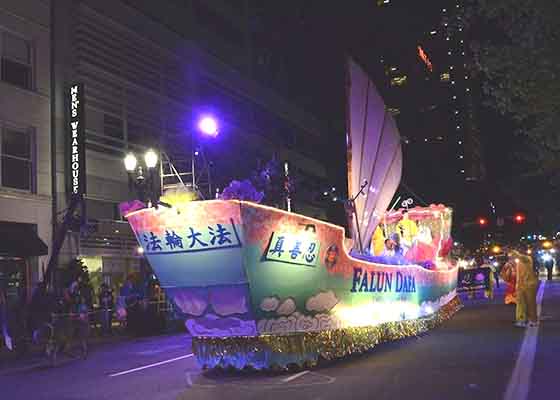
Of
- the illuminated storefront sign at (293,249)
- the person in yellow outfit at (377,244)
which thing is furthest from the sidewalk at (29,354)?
the person in yellow outfit at (377,244)

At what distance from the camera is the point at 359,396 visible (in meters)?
8.21

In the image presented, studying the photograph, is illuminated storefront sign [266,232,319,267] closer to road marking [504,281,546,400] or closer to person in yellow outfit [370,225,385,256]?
road marking [504,281,546,400]

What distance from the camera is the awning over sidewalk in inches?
763

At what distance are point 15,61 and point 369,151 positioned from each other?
12.3 metres

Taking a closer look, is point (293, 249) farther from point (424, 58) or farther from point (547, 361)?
point (424, 58)

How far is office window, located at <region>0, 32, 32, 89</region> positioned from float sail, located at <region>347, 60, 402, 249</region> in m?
11.6

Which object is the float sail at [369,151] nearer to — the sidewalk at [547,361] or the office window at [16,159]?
the sidewalk at [547,361]

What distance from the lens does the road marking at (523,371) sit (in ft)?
25.9

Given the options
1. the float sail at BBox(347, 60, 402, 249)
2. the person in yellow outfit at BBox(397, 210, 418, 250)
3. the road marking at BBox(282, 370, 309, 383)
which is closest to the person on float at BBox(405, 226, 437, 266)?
the person in yellow outfit at BBox(397, 210, 418, 250)

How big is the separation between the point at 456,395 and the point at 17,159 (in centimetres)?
1723

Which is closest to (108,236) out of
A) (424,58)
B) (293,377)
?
(293,377)

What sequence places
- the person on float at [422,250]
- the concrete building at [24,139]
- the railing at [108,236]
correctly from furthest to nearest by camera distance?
the railing at [108,236]
the concrete building at [24,139]
the person on float at [422,250]

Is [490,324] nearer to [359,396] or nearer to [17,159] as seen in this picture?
[359,396]

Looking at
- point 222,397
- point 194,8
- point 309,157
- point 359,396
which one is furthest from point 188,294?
point 309,157
